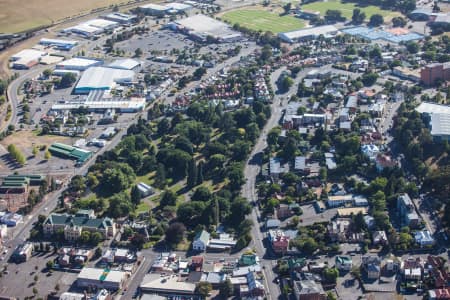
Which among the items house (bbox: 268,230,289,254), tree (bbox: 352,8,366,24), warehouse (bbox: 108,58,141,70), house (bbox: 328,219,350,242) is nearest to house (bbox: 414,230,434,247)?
house (bbox: 328,219,350,242)

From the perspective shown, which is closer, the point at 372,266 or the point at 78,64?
the point at 372,266

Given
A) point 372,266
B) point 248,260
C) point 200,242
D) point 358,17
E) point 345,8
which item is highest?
point 358,17

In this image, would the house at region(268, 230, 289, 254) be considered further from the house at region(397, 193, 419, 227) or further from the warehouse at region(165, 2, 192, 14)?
the warehouse at region(165, 2, 192, 14)

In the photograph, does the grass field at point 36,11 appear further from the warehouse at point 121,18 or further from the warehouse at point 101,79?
the warehouse at point 101,79

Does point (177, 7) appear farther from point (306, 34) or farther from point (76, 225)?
point (76, 225)

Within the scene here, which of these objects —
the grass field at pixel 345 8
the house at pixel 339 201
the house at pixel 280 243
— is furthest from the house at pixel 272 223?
the grass field at pixel 345 8

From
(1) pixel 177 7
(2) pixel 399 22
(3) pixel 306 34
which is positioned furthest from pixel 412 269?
(1) pixel 177 7

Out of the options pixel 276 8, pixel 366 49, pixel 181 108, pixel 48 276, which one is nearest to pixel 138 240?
pixel 48 276
